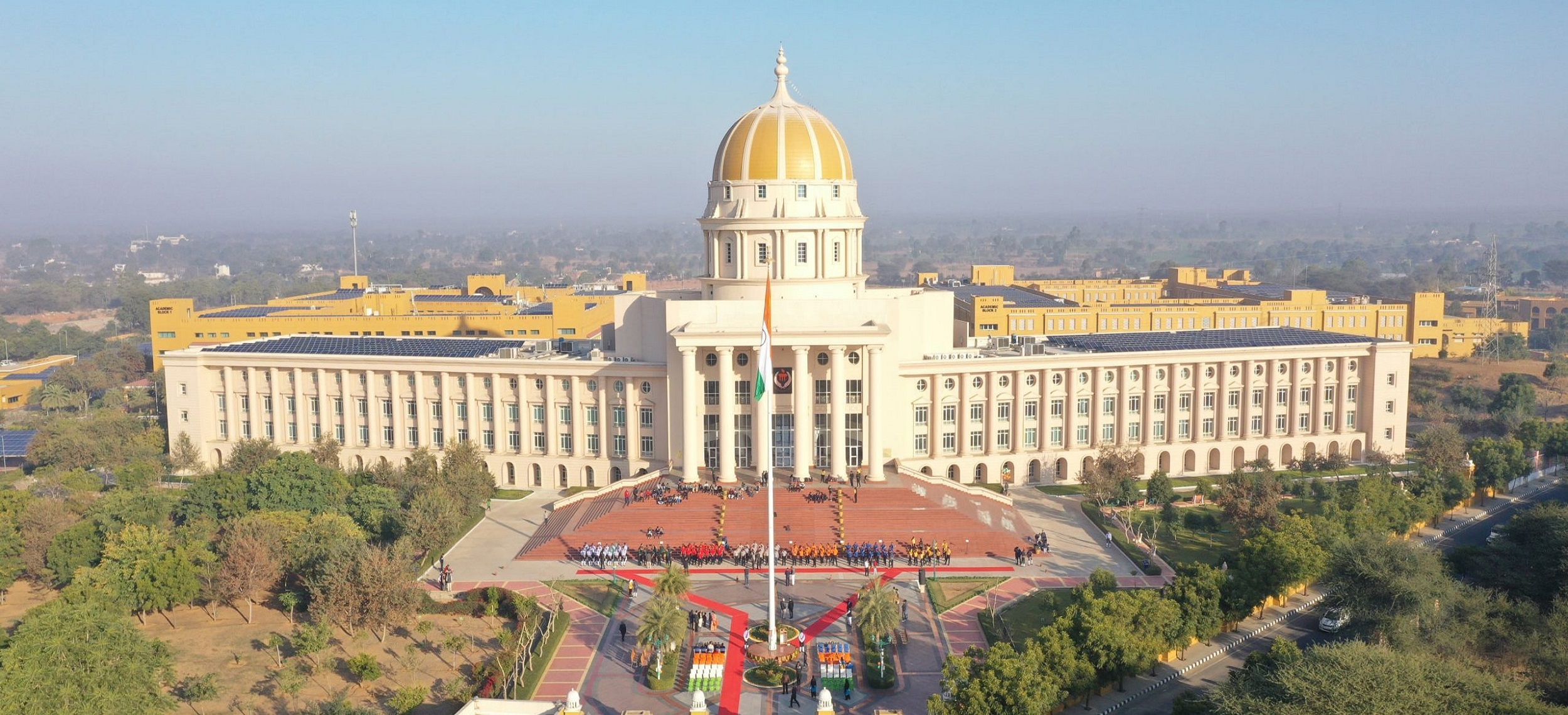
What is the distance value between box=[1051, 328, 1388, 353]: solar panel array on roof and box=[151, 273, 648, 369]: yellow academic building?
37.3m

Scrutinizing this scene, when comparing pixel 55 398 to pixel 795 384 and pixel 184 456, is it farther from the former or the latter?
pixel 795 384

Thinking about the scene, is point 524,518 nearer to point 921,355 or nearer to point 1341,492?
point 921,355

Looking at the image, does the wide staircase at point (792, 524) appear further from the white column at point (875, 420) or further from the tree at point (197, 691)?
the tree at point (197, 691)

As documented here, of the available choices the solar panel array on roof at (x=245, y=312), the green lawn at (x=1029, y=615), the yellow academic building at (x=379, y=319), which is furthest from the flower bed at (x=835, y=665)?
the solar panel array on roof at (x=245, y=312)

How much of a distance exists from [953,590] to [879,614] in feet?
30.9

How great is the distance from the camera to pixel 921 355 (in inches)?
2643

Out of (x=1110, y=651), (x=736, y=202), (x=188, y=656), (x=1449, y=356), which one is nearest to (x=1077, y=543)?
(x=1110, y=651)

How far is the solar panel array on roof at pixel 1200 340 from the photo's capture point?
7131 cm

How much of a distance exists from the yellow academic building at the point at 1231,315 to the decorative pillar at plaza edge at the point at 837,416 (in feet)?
117

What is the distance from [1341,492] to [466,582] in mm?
40068

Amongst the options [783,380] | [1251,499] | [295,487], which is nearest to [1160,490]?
[1251,499]

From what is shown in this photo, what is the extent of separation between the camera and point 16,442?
2938 inches

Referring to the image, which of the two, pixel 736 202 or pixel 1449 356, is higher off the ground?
pixel 736 202

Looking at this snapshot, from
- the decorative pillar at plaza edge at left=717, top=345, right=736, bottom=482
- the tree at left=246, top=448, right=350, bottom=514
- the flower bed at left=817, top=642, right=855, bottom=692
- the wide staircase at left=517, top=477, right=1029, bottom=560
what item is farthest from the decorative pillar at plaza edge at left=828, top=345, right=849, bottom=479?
the tree at left=246, top=448, right=350, bottom=514
